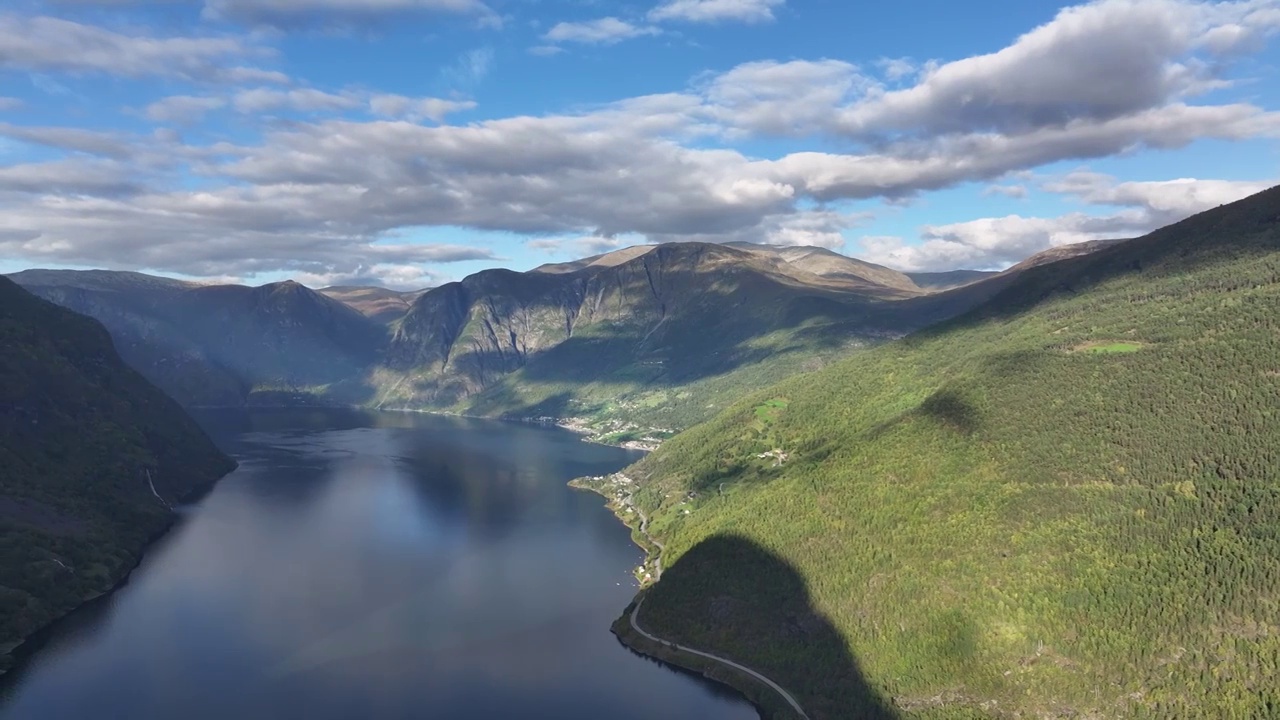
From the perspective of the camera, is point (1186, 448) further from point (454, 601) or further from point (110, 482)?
point (110, 482)

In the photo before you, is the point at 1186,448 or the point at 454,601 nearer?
the point at 1186,448

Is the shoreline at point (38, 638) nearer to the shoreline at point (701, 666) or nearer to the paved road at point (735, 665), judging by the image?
the shoreline at point (701, 666)

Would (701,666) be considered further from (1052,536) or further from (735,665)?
(1052,536)

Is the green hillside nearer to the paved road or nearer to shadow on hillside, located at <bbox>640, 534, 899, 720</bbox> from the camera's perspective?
shadow on hillside, located at <bbox>640, 534, 899, 720</bbox>

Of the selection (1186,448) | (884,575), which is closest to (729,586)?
(884,575)

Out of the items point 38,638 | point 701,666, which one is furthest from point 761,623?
point 38,638

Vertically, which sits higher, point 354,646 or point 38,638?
point 38,638

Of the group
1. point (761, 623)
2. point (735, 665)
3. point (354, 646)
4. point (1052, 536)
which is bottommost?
point (735, 665)

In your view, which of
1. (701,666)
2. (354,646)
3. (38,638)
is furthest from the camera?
(38,638)
